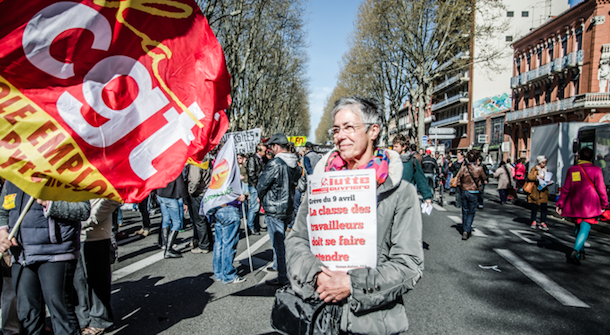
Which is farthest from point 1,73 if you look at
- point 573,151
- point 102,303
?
point 573,151

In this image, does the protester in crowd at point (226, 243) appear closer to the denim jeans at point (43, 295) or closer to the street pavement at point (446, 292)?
the street pavement at point (446, 292)

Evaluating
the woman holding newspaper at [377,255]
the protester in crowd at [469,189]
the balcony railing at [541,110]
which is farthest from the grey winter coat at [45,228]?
the balcony railing at [541,110]

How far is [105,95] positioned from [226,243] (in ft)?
10.4

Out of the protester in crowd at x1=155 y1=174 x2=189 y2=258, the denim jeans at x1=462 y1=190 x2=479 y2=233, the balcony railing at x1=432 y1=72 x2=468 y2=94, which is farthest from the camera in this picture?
the balcony railing at x1=432 y1=72 x2=468 y2=94

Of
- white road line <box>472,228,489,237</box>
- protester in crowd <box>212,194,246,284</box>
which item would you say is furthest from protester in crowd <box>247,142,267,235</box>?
white road line <box>472,228,489,237</box>

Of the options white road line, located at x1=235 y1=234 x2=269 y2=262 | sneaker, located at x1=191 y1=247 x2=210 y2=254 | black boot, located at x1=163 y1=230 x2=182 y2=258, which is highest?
black boot, located at x1=163 y1=230 x2=182 y2=258

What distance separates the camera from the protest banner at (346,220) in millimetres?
1751

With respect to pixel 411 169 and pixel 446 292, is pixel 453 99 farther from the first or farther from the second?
pixel 446 292

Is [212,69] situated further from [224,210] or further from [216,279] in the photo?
[216,279]

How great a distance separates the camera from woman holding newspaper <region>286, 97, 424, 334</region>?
5.49 feet

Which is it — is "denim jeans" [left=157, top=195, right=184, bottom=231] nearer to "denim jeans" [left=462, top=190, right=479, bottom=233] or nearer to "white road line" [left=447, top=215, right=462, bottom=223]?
"denim jeans" [left=462, top=190, right=479, bottom=233]

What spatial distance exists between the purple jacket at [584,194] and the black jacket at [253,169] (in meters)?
6.57

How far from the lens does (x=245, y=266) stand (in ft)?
19.5

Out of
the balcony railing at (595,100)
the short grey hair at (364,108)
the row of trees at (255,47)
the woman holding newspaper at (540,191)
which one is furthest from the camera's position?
the balcony railing at (595,100)
